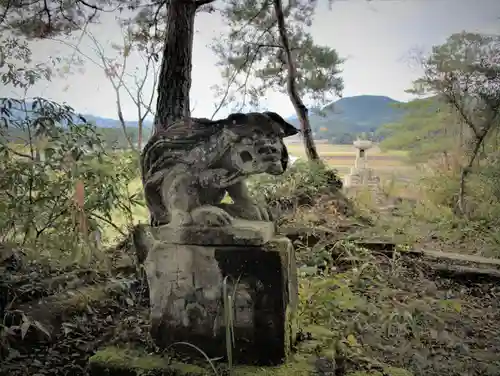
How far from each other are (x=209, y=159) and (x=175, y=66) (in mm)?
1766

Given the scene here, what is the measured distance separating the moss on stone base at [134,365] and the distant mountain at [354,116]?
4.11 m

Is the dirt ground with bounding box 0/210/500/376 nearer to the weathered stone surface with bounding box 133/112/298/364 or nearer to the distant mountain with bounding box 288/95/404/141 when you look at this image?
the weathered stone surface with bounding box 133/112/298/364

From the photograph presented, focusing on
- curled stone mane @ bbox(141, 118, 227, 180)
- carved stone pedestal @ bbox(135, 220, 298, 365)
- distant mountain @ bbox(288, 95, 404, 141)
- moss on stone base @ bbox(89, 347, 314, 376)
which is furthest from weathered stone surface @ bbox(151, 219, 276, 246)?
distant mountain @ bbox(288, 95, 404, 141)

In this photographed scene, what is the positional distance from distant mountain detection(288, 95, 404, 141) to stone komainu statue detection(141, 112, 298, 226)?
367 centimetres

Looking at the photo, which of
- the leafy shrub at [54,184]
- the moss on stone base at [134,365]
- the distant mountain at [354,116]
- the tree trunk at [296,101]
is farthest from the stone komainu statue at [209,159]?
the distant mountain at [354,116]

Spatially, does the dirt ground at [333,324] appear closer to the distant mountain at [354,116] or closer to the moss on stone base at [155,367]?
the moss on stone base at [155,367]

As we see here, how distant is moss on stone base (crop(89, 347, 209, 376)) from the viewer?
→ 146cm

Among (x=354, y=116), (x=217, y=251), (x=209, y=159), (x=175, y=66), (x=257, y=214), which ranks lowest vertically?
(x=217, y=251)

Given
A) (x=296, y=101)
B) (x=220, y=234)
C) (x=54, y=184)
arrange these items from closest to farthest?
(x=220, y=234) → (x=54, y=184) → (x=296, y=101)

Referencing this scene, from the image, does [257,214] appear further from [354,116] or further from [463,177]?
[463,177]

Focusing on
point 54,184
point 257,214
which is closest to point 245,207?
point 257,214

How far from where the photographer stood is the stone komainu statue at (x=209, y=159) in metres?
1.51

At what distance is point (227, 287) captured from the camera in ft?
4.86

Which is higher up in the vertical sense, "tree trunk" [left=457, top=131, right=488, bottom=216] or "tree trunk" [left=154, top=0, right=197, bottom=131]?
"tree trunk" [left=154, top=0, right=197, bottom=131]
